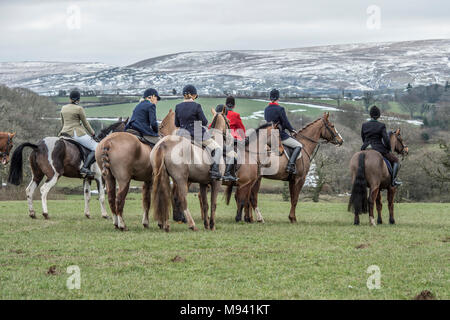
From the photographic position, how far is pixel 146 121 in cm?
1705

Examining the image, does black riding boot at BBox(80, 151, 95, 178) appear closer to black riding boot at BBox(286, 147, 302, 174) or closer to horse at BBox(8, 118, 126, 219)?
horse at BBox(8, 118, 126, 219)

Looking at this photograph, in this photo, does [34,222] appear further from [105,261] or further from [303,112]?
[303,112]

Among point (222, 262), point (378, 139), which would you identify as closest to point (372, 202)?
point (378, 139)

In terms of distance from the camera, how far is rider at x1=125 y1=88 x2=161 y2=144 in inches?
666

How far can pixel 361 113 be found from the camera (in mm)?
95000

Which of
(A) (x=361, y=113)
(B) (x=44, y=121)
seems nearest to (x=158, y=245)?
(B) (x=44, y=121)

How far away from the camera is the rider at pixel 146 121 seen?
1692 centimetres

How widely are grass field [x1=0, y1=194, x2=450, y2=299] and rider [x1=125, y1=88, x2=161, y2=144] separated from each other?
7.95 feet

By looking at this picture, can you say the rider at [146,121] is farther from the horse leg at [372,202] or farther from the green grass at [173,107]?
the green grass at [173,107]

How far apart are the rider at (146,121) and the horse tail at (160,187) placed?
1.72m

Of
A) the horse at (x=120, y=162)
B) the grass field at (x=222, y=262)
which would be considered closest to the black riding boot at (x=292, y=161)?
the grass field at (x=222, y=262)

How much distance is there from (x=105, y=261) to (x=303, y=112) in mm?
104562

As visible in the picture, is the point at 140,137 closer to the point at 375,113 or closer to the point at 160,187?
the point at 160,187

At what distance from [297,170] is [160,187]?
19.0 feet
